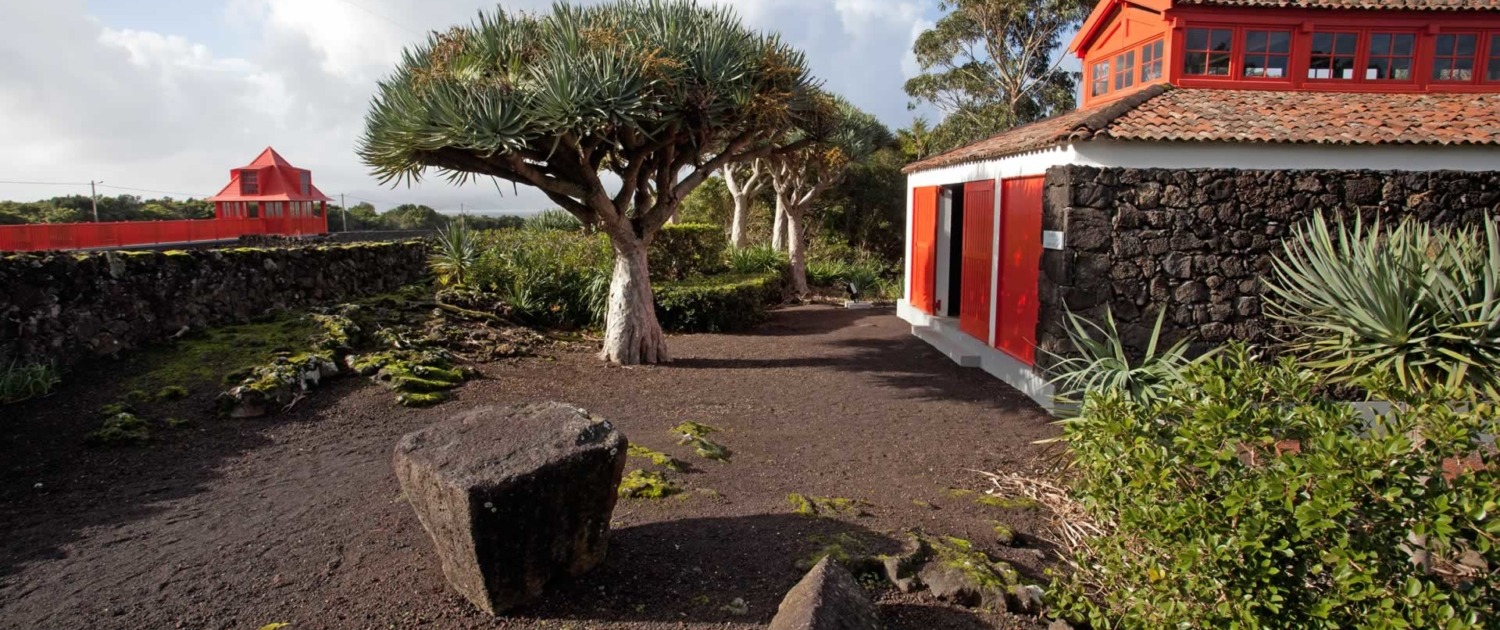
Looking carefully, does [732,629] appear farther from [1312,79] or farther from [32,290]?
[1312,79]

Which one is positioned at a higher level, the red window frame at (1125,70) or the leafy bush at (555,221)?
the red window frame at (1125,70)

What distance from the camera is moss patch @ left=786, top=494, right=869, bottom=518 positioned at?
16.1 feet

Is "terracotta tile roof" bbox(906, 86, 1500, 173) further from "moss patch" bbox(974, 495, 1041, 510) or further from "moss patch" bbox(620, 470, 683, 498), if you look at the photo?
"moss patch" bbox(620, 470, 683, 498)

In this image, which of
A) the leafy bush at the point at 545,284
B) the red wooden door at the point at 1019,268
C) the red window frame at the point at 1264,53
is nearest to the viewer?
the red wooden door at the point at 1019,268

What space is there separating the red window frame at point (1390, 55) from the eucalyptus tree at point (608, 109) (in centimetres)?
682

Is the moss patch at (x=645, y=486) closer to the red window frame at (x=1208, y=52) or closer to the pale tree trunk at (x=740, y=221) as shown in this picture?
the red window frame at (x=1208, y=52)

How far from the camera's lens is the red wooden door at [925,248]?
12586mm

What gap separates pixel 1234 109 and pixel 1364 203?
156 cm

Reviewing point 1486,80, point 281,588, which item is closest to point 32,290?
point 281,588

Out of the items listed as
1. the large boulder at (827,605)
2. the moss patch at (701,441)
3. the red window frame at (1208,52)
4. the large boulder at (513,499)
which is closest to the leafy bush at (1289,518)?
the large boulder at (827,605)

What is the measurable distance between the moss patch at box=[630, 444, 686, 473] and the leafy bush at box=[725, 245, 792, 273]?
1143cm

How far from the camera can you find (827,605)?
317 cm

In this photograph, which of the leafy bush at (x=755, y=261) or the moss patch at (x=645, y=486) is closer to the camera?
the moss patch at (x=645, y=486)

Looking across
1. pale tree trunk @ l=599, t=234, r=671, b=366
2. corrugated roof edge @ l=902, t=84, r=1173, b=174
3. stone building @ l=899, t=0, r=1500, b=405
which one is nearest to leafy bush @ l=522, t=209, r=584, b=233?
pale tree trunk @ l=599, t=234, r=671, b=366
